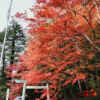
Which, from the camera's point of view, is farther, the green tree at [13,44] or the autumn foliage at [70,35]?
the green tree at [13,44]

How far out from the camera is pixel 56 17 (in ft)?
20.4

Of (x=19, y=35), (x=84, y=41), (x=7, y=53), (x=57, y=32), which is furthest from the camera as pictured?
(x=19, y=35)

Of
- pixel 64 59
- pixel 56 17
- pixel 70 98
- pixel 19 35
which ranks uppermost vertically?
pixel 19 35

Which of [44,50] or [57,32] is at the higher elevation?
[57,32]

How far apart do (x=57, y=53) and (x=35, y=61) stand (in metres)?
1.65

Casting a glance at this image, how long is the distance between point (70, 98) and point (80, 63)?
3.36 m

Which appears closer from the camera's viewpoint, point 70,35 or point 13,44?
point 70,35

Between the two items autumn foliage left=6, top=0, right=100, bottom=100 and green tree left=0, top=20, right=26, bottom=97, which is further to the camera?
green tree left=0, top=20, right=26, bottom=97

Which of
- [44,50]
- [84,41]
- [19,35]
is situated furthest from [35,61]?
[19,35]

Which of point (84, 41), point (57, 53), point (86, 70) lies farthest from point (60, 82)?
point (84, 41)

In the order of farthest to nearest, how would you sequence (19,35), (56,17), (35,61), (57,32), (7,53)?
1. (19,35)
2. (7,53)
3. (35,61)
4. (56,17)
5. (57,32)

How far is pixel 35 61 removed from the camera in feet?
24.8

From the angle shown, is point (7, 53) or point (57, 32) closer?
point (57, 32)

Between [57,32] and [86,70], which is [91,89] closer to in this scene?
[86,70]
